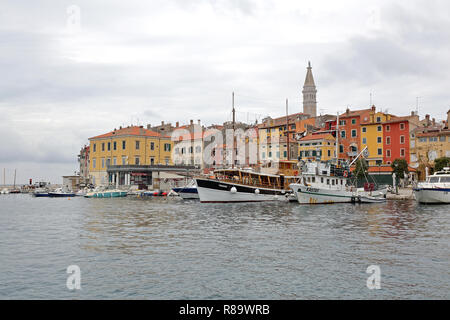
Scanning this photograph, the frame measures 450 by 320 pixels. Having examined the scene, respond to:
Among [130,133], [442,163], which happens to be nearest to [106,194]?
[130,133]

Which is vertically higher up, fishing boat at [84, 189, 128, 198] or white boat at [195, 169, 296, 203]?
white boat at [195, 169, 296, 203]

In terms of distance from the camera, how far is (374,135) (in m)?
82.0

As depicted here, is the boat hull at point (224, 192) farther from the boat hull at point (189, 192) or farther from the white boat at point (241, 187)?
the boat hull at point (189, 192)

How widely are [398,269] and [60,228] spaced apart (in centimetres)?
2113

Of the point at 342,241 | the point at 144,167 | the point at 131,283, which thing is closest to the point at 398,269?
the point at 342,241

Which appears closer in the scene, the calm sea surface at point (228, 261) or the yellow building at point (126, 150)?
the calm sea surface at point (228, 261)

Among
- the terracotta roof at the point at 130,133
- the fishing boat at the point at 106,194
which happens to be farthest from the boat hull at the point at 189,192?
the terracotta roof at the point at 130,133

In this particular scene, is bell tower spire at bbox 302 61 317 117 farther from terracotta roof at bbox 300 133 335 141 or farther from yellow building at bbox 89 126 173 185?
yellow building at bbox 89 126 173 185

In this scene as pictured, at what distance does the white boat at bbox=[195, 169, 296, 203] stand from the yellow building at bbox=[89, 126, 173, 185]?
3666 cm

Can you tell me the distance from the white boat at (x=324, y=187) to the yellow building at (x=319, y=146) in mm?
28521

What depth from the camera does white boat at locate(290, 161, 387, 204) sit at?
50906mm

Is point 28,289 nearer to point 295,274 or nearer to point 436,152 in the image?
point 295,274

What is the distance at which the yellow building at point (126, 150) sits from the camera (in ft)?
299

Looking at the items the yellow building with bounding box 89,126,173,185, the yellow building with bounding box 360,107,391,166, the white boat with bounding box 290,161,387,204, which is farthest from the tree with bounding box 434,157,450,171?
the yellow building with bounding box 89,126,173,185
